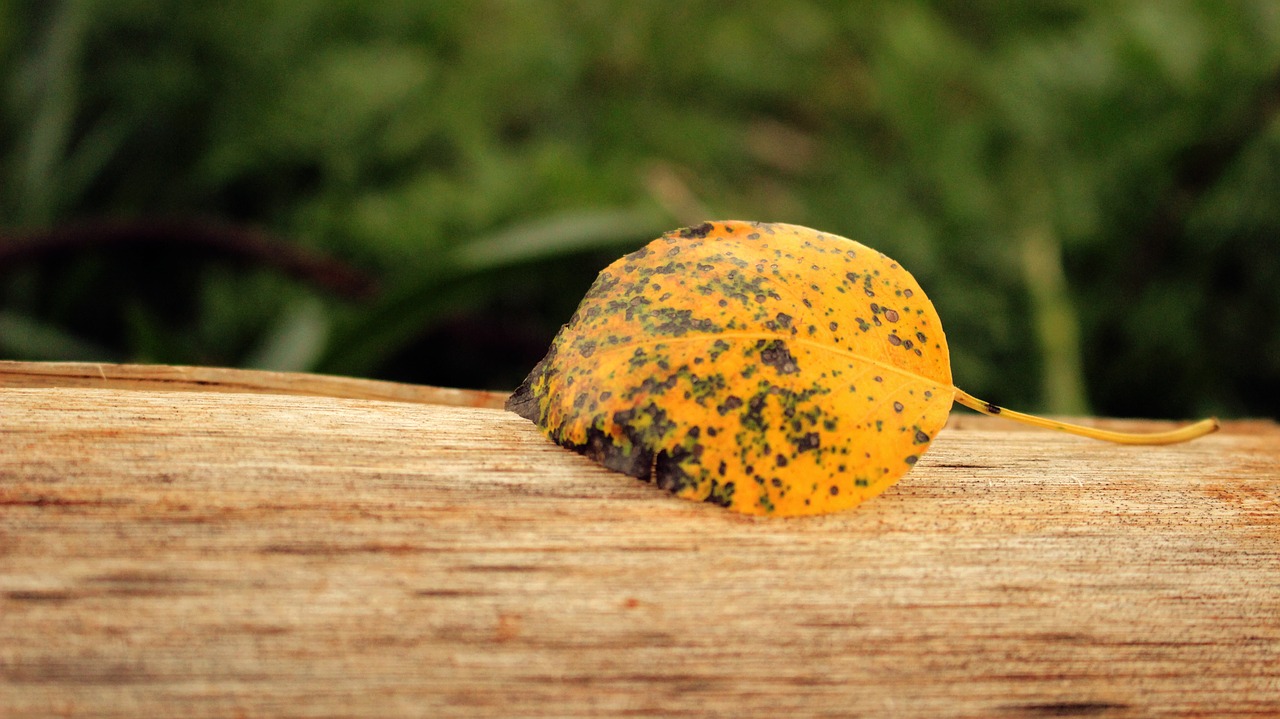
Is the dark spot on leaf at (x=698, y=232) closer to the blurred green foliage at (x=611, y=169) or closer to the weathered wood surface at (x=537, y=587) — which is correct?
the weathered wood surface at (x=537, y=587)

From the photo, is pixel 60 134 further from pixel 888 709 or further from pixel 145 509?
pixel 888 709

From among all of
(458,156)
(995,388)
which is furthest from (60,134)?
(995,388)

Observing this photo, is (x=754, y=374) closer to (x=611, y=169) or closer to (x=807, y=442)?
(x=807, y=442)

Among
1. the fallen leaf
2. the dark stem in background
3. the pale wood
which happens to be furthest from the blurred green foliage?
the fallen leaf

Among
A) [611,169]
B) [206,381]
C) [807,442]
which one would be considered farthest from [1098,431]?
[611,169]

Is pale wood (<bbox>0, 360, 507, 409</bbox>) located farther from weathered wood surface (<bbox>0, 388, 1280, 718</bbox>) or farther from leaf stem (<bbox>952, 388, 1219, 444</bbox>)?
leaf stem (<bbox>952, 388, 1219, 444</bbox>)

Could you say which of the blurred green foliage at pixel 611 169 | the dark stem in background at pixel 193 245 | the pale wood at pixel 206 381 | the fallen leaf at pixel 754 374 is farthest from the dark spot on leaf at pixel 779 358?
the dark stem in background at pixel 193 245
